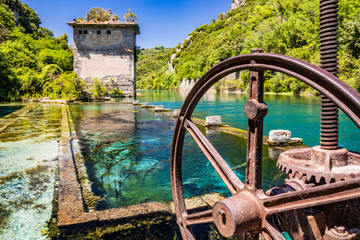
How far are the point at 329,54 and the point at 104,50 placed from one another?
2366cm

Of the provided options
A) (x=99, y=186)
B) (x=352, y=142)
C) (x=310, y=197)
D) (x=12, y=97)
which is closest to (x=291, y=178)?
(x=310, y=197)

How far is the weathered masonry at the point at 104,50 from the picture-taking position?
75.8 feet

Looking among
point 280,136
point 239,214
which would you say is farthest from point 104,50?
point 239,214

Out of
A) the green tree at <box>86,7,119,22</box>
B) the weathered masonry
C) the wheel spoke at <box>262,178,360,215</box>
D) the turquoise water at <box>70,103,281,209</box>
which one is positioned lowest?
the turquoise water at <box>70,103,281,209</box>

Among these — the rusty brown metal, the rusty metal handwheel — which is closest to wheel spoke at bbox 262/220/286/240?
the rusty metal handwheel

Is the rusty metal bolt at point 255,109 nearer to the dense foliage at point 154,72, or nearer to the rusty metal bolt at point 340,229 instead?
the rusty metal bolt at point 340,229

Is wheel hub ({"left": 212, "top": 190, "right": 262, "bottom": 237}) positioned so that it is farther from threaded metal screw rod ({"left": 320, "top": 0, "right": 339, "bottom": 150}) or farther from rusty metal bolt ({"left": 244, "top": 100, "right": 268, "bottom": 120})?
threaded metal screw rod ({"left": 320, "top": 0, "right": 339, "bottom": 150})

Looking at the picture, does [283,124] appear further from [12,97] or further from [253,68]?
[12,97]

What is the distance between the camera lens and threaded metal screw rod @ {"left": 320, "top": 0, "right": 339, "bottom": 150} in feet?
5.04

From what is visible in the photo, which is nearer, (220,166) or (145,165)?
(220,166)

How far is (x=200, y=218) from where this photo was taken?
179cm

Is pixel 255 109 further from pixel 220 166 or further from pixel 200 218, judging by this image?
pixel 200 218

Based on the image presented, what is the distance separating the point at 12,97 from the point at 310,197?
24.8 metres

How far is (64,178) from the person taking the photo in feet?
13.5
